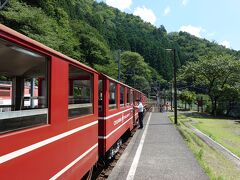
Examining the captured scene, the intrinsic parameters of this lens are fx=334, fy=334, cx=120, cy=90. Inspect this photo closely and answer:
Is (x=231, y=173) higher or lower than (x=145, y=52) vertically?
lower

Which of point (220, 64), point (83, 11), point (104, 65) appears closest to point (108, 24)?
point (83, 11)

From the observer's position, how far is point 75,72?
5883mm

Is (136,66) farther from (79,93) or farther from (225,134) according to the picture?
(79,93)

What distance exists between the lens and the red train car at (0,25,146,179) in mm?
3309

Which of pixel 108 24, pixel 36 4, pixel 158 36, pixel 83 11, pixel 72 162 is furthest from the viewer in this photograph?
pixel 158 36

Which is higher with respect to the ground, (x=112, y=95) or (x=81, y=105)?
(x=112, y=95)

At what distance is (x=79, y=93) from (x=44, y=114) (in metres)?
2.31

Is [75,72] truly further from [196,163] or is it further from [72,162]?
[196,163]

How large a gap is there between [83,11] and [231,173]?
79823 millimetres

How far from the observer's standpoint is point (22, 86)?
5.38 m

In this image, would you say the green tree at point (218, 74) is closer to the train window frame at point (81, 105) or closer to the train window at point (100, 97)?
the train window at point (100, 97)

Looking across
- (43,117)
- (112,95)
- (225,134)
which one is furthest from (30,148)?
(225,134)

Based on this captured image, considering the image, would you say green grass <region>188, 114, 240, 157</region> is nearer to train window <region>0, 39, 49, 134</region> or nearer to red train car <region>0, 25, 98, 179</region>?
red train car <region>0, 25, 98, 179</region>

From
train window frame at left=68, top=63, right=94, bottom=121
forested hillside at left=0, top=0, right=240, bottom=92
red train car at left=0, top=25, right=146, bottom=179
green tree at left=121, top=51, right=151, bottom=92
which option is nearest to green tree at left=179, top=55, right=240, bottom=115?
forested hillside at left=0, top=0, right=240, bottom=92
